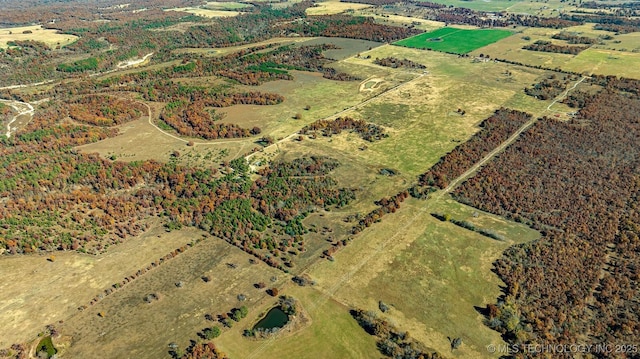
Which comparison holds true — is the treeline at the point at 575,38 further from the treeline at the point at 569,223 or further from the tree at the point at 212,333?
the tree at the point at 212,333

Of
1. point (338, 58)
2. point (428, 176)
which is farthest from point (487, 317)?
point (338, 58)

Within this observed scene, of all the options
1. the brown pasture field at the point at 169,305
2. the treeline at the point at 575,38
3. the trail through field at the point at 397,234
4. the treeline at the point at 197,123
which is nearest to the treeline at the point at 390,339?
the trail through field at the point at 397,234

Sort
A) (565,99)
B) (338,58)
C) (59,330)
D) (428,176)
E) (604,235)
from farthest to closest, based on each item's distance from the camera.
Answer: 1. (338,58)
2. (565,99)
3. (428,176)
4. (604,235)
5. (59,330)

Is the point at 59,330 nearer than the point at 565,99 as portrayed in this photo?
Yes

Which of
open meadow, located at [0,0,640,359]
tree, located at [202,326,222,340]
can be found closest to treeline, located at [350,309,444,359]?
open meadow, located at [0,0,640,359]

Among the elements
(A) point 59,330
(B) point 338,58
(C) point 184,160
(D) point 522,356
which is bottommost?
(D) point 522,356

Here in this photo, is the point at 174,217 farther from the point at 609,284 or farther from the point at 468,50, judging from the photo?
the point at 468,50

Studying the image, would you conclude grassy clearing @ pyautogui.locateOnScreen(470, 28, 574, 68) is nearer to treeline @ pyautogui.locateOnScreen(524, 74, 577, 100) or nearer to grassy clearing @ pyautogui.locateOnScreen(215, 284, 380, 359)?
treeline @ pyautogui.locateOnScreen(524, 74, 577, 100)
